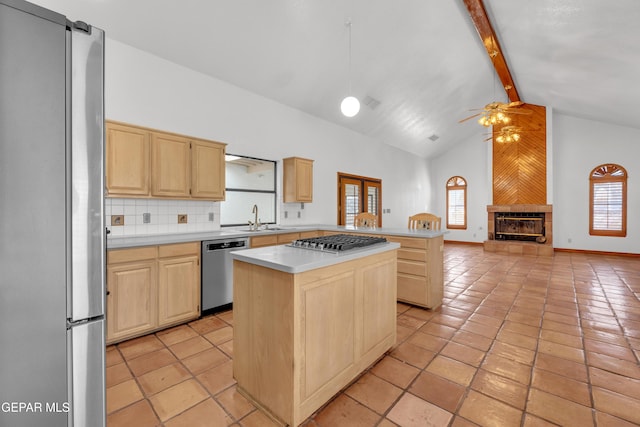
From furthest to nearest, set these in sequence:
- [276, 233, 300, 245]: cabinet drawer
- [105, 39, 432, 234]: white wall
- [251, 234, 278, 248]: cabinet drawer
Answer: [276, 233, 300, 245]: cabinet drawer, [251, 234, 278, 248]: cabinet drawer, [105, 39, 432, 234]: white wall

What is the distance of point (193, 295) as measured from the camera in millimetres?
2977

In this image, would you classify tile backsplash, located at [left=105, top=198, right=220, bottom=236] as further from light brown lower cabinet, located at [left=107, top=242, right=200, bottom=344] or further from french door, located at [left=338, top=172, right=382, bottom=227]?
french door, located at [left=338, top=172, right=382, bottom=227]

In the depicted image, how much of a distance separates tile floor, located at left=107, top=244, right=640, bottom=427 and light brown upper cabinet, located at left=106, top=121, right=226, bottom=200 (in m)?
1.50

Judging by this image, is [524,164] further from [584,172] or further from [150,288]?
[150,288]

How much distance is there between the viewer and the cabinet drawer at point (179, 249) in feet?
8.98

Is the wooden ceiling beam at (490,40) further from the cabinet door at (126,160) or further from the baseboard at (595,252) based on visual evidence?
the baseboard at (595,252)

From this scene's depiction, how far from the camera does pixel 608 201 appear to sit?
23.0 feet

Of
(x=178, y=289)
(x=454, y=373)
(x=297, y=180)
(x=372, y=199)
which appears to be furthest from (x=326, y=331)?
(x=372, y=199)

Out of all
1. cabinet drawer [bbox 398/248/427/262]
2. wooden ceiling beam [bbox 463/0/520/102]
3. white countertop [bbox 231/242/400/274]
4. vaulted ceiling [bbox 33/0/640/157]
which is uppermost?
wooden ceiling beam [bbox 463/0/520/102]

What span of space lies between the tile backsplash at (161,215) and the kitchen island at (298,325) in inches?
81.5

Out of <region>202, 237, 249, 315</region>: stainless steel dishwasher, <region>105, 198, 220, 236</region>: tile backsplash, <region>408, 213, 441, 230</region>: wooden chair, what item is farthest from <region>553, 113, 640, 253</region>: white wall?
<region>105, 198, 220, 236</region>: tile backsplash

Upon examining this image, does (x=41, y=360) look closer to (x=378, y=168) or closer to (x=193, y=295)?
(x=193, y=295)

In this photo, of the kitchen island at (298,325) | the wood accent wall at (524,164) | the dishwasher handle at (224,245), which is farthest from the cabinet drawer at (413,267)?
the wood accent wall at (524,164)

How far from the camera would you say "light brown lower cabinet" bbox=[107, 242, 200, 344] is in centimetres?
246
